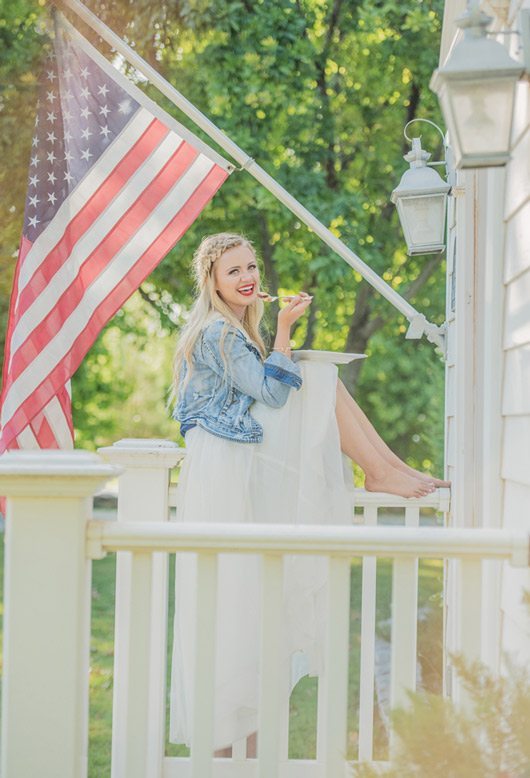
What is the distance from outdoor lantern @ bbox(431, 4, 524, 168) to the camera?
85.6 inches

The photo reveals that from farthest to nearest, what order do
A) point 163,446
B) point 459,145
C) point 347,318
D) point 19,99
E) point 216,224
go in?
1. point 347,318
2. point 216,224
3. point 19,99
4. point 163,446
5. point 459,145

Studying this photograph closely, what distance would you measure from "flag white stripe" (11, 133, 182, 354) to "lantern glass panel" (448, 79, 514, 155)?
2.15 m

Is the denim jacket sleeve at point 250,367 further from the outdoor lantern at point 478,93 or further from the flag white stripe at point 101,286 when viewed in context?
the outdoor lantern at point 478,93

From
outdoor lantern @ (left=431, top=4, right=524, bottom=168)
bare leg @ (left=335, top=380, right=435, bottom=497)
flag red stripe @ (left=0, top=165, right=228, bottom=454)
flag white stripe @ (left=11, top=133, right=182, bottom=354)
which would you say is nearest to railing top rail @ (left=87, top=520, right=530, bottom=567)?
outdoor lantern @ (left=431, top=4, right=524, bottom=168)

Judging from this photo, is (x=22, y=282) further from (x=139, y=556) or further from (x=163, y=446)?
(x=139, y=556)

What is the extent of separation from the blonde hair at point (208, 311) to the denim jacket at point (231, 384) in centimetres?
3

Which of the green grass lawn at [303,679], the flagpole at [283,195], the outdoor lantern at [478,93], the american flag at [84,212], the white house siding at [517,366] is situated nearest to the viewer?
the outdoor lantern at [478,93]

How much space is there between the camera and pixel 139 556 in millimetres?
1941

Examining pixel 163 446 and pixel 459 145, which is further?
pixel 163 446

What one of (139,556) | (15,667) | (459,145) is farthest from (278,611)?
(459,145)

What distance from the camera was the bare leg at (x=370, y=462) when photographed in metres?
3.57

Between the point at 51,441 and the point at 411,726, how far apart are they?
105 inches

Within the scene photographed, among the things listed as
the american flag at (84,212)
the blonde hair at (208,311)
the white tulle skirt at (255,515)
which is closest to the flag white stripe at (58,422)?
the american flag at (84,212)

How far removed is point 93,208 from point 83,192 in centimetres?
8
